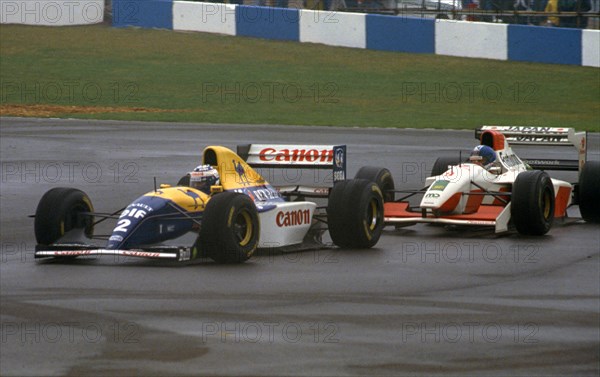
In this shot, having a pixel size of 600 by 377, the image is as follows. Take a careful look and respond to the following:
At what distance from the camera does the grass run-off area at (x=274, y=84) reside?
89.0 feet

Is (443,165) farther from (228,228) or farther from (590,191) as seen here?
(228,228)

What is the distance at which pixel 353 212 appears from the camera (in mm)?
11398

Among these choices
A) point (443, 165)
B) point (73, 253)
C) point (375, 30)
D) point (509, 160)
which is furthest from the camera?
point (375, 30)

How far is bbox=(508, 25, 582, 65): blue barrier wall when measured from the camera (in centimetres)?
3200

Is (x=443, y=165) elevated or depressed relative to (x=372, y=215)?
elevated

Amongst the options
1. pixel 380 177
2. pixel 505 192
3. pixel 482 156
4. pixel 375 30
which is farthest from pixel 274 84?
pixel 505 192

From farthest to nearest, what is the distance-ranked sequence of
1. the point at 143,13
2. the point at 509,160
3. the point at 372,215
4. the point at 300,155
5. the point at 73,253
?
the point at 143,13, the point at 509,160, the point at 300,155, the point at 372,215, the point at 73,253

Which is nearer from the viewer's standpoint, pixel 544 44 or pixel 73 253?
pixel 73 253

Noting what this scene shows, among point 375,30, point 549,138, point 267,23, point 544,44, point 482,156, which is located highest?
point 267,23

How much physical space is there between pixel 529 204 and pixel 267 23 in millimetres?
25360

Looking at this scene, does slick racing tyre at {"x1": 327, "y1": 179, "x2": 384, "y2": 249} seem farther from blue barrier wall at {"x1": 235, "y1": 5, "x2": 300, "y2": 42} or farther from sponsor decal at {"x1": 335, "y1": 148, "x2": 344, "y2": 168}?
blue barrier wall at {"x1": 235, "y1": 5, "x2": 300, "y2": 42}

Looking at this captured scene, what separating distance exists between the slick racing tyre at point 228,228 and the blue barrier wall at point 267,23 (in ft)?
85.0

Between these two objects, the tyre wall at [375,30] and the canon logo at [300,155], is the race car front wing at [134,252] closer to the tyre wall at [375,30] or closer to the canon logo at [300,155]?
the canon logo at [300,155]

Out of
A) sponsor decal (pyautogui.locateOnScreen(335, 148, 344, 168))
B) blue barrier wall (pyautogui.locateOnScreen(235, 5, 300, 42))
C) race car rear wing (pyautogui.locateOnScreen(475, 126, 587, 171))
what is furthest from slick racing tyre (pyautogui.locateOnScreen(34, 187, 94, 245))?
blue barrier wall (pyautogui.locateOnScreen(235, 5, 300, 42))
